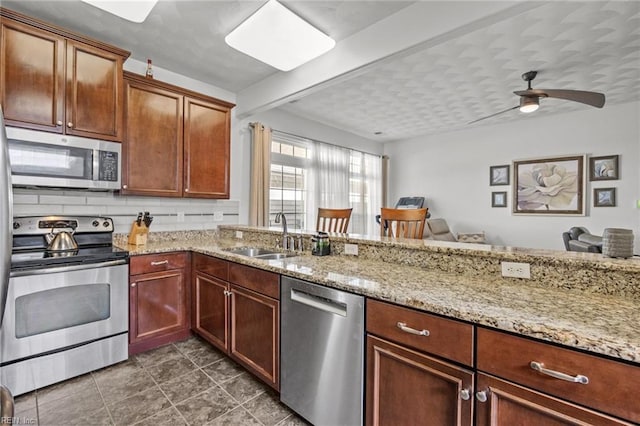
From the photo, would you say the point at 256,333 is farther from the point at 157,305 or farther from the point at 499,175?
the point at 499,175

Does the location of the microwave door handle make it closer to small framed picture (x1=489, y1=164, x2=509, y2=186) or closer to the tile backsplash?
the tile backsplash

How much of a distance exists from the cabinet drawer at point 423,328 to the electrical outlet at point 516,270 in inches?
24.1

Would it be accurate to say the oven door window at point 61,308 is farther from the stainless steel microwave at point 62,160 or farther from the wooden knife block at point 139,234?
the stainless steel microwave at point 62,160

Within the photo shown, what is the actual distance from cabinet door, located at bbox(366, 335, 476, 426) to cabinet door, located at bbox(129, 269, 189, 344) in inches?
75.0

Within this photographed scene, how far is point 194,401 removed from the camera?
6.10ft

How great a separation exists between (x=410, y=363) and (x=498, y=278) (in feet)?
2.22

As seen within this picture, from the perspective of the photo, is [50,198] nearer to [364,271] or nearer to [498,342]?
[364,271]

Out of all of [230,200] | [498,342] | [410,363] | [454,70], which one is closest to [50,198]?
[230,200]

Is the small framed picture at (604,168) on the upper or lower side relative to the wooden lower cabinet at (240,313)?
upper

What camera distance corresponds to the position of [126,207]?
9.28ft

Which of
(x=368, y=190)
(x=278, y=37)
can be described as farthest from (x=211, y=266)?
(x=368, y=190)

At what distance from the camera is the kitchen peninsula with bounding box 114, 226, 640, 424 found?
2.73ft

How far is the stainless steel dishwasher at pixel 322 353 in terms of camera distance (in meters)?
1.39

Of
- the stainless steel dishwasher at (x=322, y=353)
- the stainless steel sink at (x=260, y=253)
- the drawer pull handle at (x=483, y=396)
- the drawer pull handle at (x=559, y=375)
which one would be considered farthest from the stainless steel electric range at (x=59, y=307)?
the drawer pull handle at (x=559, y=375)
